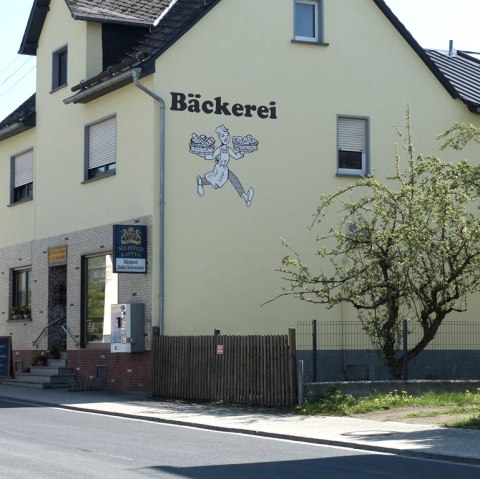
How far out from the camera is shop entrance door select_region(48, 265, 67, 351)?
3025 cm

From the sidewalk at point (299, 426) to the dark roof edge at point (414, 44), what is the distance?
1177 centimetres

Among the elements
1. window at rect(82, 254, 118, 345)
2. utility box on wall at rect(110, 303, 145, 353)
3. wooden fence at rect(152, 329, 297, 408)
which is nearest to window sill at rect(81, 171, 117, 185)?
window at rect(82, 254, 118, 345)

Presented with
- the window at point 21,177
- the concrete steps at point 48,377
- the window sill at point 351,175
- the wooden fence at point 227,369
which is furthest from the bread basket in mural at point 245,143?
the window at point 21,177

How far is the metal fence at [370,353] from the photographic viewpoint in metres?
26.8

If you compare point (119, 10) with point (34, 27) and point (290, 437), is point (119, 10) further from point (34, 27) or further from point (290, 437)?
point (290, 437)

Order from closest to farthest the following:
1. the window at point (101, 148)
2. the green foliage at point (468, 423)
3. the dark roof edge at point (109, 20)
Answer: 1. the green foliage at point (468, 423)
2. the window at point (101, 148)
3. the dark roof edge at point (109, 20)

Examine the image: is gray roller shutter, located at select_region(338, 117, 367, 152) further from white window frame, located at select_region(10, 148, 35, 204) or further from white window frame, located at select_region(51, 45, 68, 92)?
white window frame, located at select_region(10, 148, 35, 204)

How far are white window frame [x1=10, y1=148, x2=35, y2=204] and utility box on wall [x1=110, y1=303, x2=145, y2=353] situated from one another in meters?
7.93

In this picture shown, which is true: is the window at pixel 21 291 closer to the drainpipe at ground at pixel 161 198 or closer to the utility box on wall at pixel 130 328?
the utility box on wall at pixel 130 328

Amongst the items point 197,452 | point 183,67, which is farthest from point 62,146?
point 197,452

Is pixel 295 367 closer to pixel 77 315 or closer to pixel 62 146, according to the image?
pixel 77 315

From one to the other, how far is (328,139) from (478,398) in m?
9.12

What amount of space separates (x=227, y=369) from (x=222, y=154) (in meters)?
6.17

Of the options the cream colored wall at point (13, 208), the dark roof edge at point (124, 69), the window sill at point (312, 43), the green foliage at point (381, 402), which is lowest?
the green foliage at point (381, 402)
